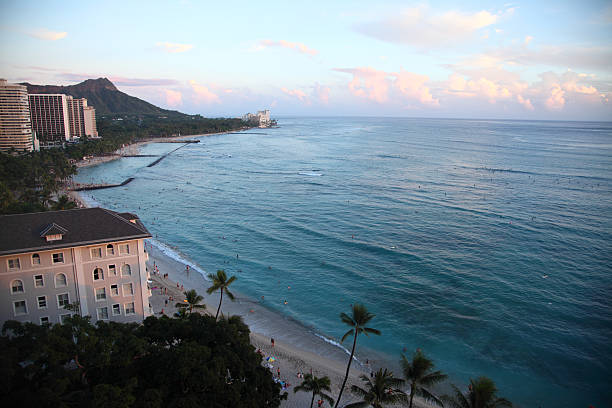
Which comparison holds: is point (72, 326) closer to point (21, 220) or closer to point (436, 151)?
point (21, 220)

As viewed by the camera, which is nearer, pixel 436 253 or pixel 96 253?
pixel 96 253

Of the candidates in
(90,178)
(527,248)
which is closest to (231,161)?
(90,178)

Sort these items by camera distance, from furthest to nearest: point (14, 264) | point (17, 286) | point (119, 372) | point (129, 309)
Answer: point (129, 309)
point (17, 286)
point (14, 264)
point (119, 372)

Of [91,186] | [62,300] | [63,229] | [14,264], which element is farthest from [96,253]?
[91,186]

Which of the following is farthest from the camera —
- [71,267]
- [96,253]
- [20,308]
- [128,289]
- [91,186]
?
[91,186]

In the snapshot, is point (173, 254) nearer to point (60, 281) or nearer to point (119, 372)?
point (60, 281)

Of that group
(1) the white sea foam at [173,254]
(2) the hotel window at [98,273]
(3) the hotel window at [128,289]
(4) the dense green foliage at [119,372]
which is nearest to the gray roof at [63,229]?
(2) the hotel window at [98,273]
